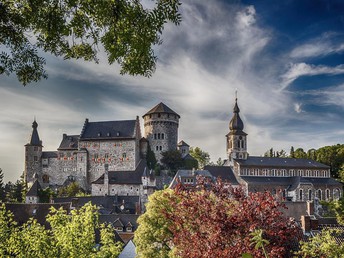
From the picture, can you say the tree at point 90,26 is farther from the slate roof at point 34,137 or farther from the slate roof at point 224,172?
the slate roof at point 34,137

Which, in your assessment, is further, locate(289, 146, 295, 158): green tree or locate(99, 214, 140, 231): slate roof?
locate(289, 146, 295, 158): green tree

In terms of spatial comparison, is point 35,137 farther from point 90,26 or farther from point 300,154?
point 90,26

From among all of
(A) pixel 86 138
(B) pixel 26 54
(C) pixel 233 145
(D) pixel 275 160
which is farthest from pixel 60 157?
(B) pixel 26 54

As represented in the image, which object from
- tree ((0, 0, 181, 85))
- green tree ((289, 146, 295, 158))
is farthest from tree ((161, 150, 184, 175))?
tree ((0, 0, 181, 85))

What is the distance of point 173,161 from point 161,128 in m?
9.19

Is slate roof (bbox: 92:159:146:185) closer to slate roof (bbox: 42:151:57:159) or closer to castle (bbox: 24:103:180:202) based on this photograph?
castle (bbox: 24:103:180:202)

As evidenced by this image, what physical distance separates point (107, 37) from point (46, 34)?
1.09m

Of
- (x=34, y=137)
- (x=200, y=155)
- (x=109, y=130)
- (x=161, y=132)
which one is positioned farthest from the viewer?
(x=200, y=155)

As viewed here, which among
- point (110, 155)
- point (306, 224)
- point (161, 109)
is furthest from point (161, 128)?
point (306, 224)

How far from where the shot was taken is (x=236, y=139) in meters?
84.0

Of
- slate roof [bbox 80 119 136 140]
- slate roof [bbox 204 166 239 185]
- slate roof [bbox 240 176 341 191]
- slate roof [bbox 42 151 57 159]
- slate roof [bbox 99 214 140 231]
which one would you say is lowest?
slate roof [bbox 99 214 140 231]

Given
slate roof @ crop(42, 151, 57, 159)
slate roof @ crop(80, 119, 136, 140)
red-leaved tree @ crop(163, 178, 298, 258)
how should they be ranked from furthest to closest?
slate roof @ crop(42, 151, 57, 159) < slate roof @ crop(80, 119, 136, 140) < red-leaved tree @ crop(163, 178, 298, 258)

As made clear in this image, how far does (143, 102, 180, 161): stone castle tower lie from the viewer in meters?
82.8

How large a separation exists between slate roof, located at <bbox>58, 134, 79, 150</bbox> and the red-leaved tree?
74.2 metres
